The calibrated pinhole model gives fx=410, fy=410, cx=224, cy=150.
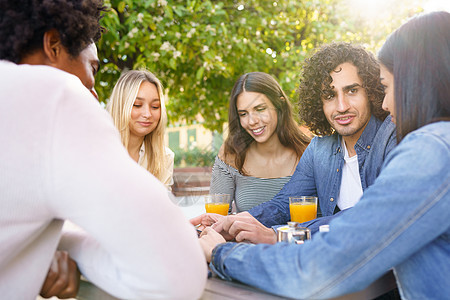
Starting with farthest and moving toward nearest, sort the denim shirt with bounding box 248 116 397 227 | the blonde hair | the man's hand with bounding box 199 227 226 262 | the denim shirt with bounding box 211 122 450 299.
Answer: the blonde hair
the denim shirt with bounding box 248 116 397 227
the man's hand with bounding box 199 227 226 262
the denim shirt with bounding box 211 122 450 299

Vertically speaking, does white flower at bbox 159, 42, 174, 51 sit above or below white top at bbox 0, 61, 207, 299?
above

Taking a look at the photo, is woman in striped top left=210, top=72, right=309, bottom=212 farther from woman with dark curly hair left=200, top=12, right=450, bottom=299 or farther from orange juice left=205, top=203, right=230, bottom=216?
woman with dark curly hair left=200, top=12, right=450, bottom=299

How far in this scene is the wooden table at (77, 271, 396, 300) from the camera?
43.8 inches

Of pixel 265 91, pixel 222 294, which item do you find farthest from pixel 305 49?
pixel 222 294

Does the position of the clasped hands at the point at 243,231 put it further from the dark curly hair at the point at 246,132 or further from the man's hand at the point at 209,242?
the dark curly hair at the point at 246,132

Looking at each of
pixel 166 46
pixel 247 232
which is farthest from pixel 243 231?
pixel 166 46

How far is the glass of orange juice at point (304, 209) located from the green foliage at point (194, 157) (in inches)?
252

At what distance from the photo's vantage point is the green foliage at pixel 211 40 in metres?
4.59

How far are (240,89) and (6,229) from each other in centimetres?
278

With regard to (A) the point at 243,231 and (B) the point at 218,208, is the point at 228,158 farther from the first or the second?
(A) the point at 243,231

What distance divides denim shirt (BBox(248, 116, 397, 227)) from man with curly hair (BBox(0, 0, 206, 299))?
1510 mm

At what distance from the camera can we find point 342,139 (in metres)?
2.59

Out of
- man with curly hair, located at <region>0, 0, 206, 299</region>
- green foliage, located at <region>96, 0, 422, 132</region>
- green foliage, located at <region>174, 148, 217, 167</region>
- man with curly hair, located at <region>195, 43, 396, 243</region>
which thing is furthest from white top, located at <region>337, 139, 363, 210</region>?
green foliage, located at <region>174, 148, 217, 167</region>

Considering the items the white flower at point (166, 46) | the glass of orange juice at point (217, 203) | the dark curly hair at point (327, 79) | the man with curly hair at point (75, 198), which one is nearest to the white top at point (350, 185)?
the dark curly hair at point (327, 79)
